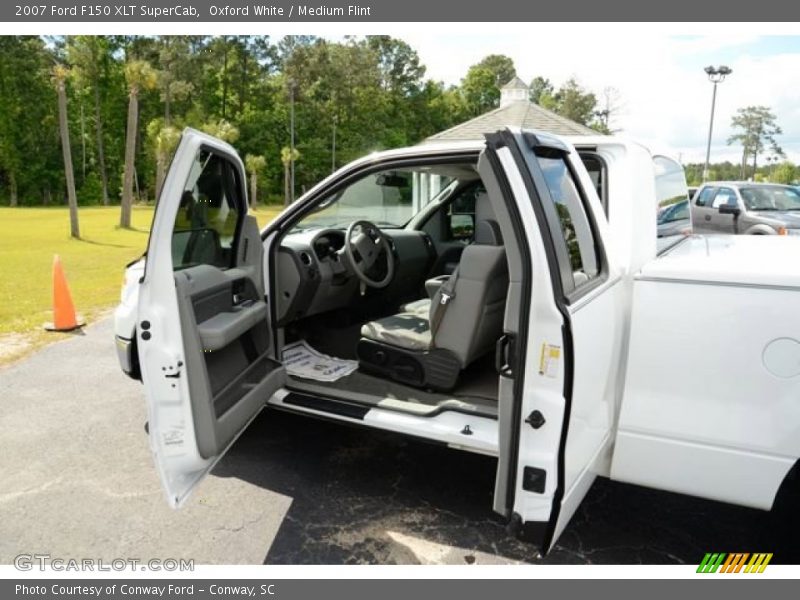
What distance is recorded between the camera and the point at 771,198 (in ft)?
39.2

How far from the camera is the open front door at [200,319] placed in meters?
2.46

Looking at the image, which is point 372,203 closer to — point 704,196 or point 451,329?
point 451,329

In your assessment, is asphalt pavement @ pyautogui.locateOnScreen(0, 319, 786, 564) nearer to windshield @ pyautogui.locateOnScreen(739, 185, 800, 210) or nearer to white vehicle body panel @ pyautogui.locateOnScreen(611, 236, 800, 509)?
white vehicle body panel @ pyautogui.locateOnScreen(611, 236, 800, 509)

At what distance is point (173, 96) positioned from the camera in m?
55.6

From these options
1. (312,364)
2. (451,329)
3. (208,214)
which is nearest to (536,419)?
(451,329)

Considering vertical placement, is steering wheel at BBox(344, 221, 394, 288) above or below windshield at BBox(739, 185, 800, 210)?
below

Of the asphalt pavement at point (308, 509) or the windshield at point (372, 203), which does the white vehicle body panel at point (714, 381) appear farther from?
the windshield at point (372, 203)

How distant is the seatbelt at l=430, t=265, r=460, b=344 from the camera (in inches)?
124

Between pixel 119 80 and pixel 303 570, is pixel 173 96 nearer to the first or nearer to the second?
pixel 119 80

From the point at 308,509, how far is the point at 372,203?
2525mm

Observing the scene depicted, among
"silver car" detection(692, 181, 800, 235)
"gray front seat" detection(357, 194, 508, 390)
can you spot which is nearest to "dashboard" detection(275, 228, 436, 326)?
"gray front seat" detection(357, 194, 508, 390)

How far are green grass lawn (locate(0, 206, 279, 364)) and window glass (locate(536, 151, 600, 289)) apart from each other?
18.4ft

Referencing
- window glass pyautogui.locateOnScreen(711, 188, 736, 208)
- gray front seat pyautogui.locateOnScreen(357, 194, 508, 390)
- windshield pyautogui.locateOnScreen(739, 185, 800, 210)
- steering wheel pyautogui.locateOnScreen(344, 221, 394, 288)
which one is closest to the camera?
gray front seat pyautogui.locateOnScreen(357, 194, 508, 390)

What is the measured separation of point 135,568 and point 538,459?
1.87m
